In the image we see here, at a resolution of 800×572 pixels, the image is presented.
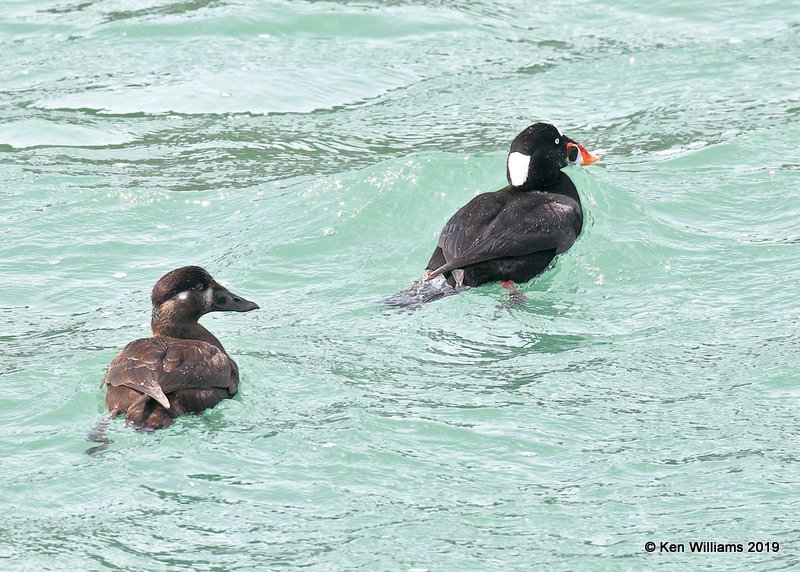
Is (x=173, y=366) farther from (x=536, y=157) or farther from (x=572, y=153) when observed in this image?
(x=572, y=153)

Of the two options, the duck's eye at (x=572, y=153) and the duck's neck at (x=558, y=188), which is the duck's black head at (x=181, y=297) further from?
the duck's eye at (x=572, y=153)

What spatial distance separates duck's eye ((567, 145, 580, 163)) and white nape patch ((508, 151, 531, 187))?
15.2 inches

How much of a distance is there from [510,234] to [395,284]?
0.83 m

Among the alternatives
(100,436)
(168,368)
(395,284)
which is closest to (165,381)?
(168,368)

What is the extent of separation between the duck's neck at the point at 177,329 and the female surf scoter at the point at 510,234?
161cm

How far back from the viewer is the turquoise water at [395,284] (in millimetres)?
5914

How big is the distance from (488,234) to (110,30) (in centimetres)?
641

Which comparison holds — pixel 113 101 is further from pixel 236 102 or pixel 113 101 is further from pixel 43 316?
pixel 43 316

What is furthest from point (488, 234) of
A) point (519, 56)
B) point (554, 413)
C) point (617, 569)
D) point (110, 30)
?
point (110, 30)

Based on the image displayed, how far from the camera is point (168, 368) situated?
6.76m

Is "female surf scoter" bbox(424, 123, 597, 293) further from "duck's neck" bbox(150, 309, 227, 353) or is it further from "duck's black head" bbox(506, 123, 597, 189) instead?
"duck's neck" bbox(150, 309, 227, 353)

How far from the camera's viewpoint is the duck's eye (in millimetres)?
9688

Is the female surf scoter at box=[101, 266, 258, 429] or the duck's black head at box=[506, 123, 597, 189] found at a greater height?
the duck's black head at box=[506, 123, 597, 189]

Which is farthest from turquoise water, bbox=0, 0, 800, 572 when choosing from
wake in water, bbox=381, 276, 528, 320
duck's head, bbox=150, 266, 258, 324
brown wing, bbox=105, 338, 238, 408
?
duck's head, bbox=150, 266, 258, 324
